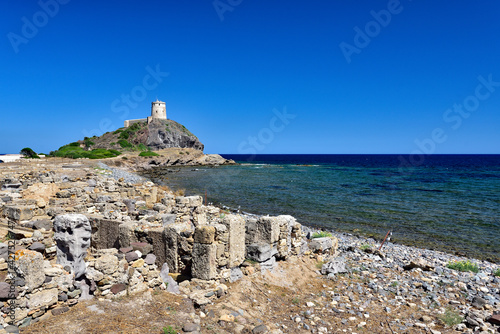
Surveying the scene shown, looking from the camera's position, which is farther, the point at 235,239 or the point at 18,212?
the point at 18,212

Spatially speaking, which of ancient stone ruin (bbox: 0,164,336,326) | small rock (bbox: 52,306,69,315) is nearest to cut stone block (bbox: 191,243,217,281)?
ancient stone ruin (bbox: 0,164,336,326)

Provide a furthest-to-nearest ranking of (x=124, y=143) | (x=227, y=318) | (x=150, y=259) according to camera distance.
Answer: (x=124, y=143)
(x=150, y=259)
(x=227, y=318)

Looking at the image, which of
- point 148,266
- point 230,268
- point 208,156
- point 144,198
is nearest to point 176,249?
point 148,266

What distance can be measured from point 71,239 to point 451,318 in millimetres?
8935

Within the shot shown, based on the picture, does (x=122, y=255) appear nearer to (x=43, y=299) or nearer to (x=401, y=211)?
(x=43, y=299)

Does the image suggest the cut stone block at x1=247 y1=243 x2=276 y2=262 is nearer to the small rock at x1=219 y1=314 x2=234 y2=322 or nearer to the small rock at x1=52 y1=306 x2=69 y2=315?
the small rock at x1=219 y1=314 x2=234 y2=322

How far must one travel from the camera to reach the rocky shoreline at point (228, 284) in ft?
17.8

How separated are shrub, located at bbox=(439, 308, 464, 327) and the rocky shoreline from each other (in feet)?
0.09

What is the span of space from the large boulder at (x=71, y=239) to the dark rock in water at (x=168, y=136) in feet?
286

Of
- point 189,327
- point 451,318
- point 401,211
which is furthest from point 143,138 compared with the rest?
point 451,318

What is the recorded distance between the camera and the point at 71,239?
6.52m

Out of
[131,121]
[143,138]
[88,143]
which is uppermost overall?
[131,121]

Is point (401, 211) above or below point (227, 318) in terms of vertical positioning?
below

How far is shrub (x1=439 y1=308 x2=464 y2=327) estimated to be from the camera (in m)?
6.93
